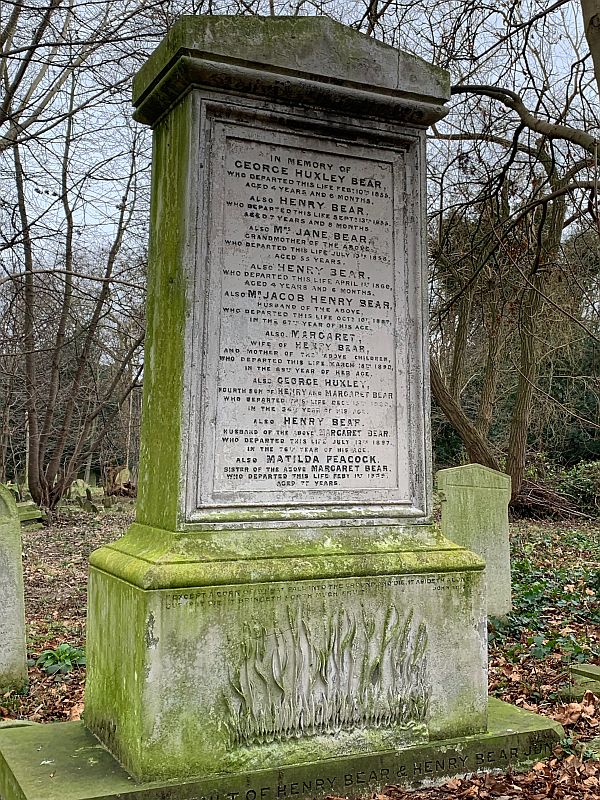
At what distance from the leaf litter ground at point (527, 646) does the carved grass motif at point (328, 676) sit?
1.30ft

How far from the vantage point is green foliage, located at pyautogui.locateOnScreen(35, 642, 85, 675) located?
6.68m

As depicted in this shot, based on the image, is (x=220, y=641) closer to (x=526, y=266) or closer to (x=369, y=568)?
(x=369, y=568)

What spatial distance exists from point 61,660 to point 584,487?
14697mm

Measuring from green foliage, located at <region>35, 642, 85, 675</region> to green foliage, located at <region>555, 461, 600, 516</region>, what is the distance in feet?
45.3

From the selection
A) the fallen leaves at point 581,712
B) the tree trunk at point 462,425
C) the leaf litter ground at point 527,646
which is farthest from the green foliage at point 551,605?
the tree trunk at point 462,425

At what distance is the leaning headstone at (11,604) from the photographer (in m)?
6.29

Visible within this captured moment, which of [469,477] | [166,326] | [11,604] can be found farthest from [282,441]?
[469,477]

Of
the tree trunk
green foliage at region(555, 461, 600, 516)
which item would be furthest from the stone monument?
green foliage at region(555, 461, 600, 516)

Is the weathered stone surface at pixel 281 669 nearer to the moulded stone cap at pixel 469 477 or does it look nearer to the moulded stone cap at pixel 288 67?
the moulded stone cap at pixel 288 67

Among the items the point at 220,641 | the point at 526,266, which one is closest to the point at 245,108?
the point at 220,641

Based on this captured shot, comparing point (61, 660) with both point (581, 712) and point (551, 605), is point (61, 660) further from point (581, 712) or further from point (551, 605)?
point (551, 605)

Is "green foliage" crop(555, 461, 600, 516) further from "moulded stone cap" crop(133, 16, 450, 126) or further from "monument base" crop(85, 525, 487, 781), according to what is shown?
"moulded stone cap" crop(133, 16, 450, 126)

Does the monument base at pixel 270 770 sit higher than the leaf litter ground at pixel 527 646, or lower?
higher

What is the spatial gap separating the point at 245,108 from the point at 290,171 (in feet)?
1.25
